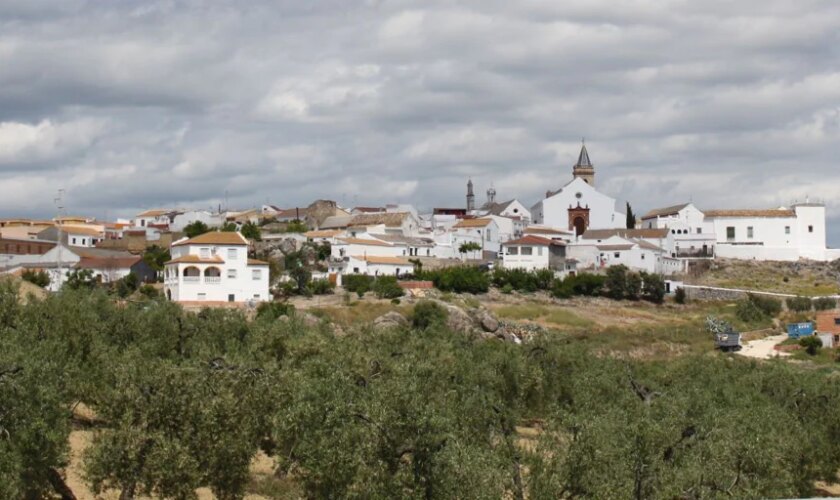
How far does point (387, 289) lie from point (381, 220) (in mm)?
21890

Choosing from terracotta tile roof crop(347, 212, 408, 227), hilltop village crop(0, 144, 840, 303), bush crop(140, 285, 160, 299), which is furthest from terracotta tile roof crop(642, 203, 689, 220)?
bush crop(140, 285, 160, 299)

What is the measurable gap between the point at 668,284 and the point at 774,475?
197 ft

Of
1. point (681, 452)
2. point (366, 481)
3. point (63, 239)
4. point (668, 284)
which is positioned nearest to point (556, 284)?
point (668, 284)

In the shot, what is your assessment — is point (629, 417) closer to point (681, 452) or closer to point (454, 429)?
point (681, 452)

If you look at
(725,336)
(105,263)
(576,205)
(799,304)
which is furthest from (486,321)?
(576,205)

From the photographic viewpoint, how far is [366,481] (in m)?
21.2

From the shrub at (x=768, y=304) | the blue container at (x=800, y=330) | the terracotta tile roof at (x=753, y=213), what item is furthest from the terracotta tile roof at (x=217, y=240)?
the terracotta tile roof at (x=753, y=213)

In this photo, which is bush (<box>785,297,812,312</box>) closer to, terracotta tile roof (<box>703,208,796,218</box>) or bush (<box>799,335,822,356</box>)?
bush (<box>799,335,822,356</box>)

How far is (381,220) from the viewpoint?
296 ft

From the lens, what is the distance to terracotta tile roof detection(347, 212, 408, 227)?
89.5 metres

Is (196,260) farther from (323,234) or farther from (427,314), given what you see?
(323,234)

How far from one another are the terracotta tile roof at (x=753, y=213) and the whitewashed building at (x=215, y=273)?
47.7 m

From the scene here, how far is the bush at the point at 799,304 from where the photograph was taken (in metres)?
77.1

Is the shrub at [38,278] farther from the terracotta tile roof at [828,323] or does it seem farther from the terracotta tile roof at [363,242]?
the terracotta tile roof at [828,323]
